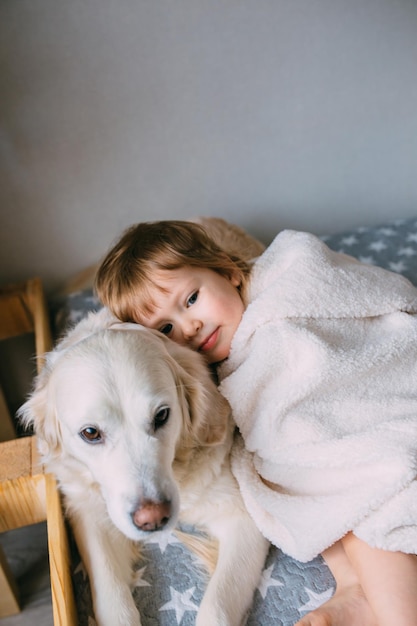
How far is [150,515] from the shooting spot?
85cm

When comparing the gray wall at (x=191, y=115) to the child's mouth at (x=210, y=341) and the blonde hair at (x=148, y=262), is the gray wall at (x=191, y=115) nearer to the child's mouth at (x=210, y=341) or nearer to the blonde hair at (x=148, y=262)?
the blonde hair at (x=148, y=262)

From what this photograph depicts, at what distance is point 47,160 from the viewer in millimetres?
1682

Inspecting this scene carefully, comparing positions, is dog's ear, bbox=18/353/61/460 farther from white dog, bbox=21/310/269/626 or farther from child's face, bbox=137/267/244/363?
child's face, bbox=137/267/244/363

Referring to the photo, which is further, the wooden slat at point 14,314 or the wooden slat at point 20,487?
the wooden slat at point 14,314

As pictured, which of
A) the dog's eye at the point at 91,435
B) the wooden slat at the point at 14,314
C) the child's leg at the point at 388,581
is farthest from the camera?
the wooden slat at the point at 14,314

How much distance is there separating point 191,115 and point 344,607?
54.8 inches

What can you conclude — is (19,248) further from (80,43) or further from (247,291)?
(247,291)

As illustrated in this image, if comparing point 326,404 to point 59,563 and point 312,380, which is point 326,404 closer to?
point 312,380

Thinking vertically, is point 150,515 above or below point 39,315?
above

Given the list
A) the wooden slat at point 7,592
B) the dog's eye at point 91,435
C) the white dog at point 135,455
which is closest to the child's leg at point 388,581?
the white dog at point 135,455

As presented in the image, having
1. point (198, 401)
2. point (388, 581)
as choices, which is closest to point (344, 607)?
point (388, 581)

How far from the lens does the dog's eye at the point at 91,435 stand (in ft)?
3.08

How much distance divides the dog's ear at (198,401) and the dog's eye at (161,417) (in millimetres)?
75

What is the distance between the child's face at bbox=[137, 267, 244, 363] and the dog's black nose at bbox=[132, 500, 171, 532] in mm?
436
